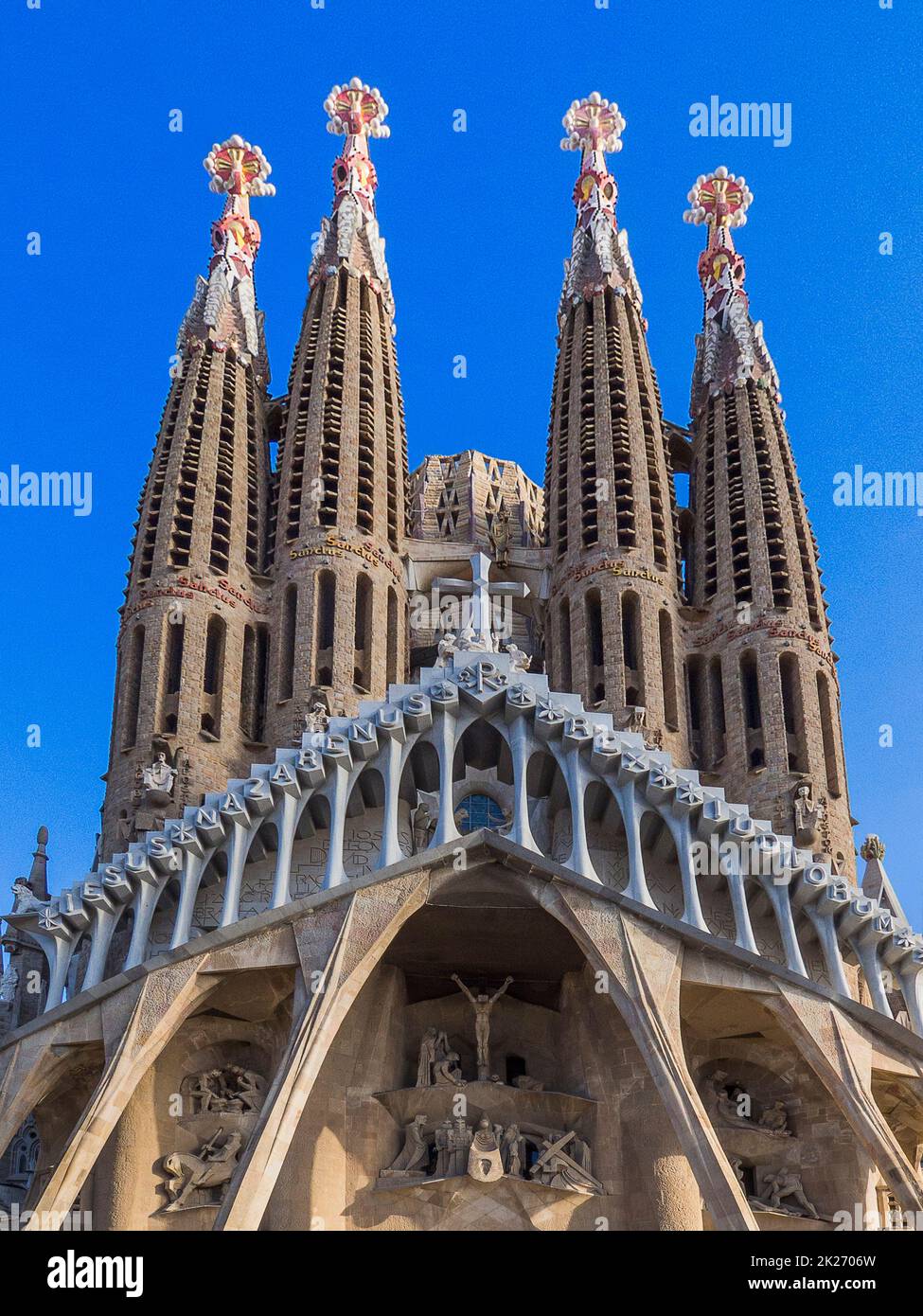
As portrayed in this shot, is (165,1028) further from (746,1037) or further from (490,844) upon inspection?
(746,1037)

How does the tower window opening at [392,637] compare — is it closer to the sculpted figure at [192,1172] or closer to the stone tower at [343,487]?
the stone tower at [343,487]

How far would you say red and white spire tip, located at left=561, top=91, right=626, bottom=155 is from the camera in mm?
38219

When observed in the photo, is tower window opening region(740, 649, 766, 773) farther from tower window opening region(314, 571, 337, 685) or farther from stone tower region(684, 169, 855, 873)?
tower window opening region(314, 571, 337, 685)

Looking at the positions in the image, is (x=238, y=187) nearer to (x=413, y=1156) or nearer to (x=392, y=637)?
(x=392, y=637)

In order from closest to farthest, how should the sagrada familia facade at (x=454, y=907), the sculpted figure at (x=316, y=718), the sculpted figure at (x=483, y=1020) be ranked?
the sagrada familia facade at (x=454, y=907) → the sculpted figure at (x=483, y=1020) → the sculpted figure at (x=316, y=718)

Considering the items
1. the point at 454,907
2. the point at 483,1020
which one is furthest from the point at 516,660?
the point at 483,1020

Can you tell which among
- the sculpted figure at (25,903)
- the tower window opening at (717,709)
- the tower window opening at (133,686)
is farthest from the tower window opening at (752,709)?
the sculpted figure at (25,903)

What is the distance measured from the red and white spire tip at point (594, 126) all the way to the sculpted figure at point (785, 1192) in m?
23.0

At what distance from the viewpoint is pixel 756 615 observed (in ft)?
99.2

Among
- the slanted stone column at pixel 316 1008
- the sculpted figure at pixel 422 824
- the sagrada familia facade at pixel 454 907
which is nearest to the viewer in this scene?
the slanted stone column at pixel 316 1008

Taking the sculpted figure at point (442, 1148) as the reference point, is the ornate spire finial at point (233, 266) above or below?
above

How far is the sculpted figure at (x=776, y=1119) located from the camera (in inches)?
957

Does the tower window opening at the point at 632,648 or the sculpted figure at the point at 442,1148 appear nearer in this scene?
the sculpted figure at the point at 442,1148

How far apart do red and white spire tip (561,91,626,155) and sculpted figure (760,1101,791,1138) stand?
22005 millimetres
